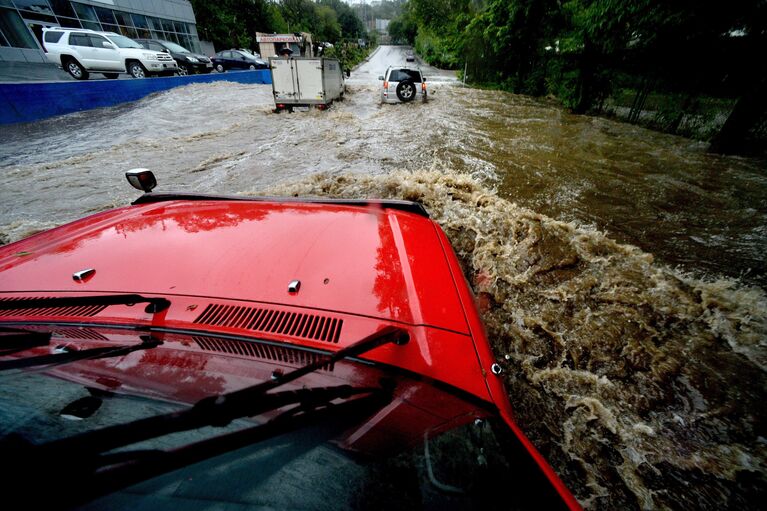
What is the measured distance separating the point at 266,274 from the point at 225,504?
1.03m

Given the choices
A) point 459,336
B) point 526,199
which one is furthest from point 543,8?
point 459,336

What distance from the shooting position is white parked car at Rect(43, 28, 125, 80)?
13.1m

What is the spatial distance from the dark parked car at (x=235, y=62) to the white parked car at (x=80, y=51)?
10748mm

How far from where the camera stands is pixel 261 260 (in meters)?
1.68

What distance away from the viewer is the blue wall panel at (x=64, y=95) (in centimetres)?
973

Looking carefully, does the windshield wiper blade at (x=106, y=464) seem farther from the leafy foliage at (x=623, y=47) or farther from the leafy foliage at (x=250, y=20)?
the leafy foliage at (x=250, y=20)

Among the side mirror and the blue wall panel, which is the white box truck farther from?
the side mirror

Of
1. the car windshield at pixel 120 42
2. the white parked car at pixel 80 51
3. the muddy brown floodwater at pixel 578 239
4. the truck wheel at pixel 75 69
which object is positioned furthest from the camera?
the car windshield at pixel 120 42

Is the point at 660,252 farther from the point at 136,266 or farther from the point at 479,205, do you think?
the point at 136,266

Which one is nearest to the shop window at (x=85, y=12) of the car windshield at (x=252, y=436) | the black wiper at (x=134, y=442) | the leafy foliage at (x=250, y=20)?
the leafy foliage at (x=250, y=20)

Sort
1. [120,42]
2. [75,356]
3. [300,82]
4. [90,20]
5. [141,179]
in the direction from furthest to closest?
[90,20] → [120,42] → [300,82] → [141,179] → [75,356]

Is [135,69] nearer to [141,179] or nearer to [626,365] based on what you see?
[141,179]

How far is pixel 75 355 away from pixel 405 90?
14.0m

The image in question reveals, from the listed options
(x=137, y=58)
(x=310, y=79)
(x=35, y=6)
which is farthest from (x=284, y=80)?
(x=35, y=6)
